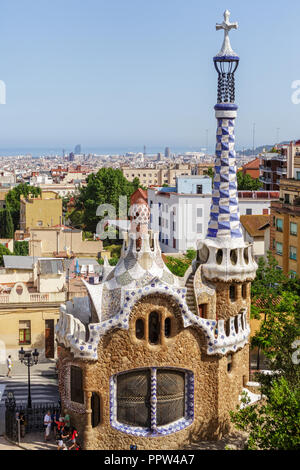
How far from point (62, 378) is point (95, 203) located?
7374 cm

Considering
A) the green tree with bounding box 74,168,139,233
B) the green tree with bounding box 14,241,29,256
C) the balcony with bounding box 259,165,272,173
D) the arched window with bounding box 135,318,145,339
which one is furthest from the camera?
the balcony with bounding box 259,165,272,173

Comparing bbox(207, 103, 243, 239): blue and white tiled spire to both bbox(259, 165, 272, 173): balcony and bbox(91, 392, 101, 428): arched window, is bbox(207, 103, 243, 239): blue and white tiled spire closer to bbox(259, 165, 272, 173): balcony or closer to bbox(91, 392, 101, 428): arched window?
bbox(91, 392, 101, 428): arched window

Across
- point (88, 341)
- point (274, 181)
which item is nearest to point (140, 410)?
point (88, 341)

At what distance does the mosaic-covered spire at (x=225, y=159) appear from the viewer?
28922 millimetres

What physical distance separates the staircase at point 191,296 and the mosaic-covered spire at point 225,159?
7.16 ft

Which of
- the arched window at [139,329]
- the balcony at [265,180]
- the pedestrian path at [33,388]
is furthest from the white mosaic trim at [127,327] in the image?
the balcony at [265,180]

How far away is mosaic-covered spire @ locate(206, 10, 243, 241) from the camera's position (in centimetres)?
2892

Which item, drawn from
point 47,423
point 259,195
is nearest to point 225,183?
point 47,423

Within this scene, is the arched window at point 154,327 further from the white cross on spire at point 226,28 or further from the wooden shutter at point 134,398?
the white cross on spire at point 226,28

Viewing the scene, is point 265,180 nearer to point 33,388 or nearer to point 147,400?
point 33,388

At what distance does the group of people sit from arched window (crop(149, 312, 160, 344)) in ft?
15.6

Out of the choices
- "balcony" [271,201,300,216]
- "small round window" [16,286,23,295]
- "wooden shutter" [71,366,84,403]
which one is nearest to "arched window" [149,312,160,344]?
"wooden shutter" [71,366,84,403]

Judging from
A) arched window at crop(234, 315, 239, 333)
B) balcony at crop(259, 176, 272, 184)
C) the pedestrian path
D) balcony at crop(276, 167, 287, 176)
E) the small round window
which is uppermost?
balcony at crop(276, 167, 287, 176)
